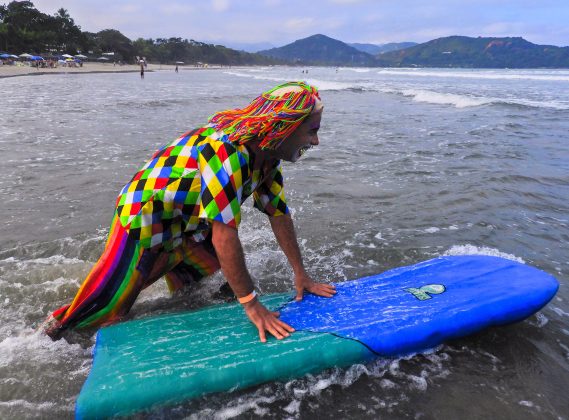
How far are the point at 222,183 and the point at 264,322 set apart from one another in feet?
3.05

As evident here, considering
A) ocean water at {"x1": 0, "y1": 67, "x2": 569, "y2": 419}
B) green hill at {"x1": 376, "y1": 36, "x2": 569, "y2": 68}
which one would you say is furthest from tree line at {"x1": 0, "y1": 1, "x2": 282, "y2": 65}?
green hill at {"x1": 376, "y1": 36, "x2": 569, "y2": 68}

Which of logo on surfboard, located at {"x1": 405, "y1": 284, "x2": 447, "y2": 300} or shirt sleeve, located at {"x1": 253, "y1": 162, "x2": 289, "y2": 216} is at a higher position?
shirt sleeve, located at {"x1": 253, "y1": 162, "x2": 289, "y2": 216}

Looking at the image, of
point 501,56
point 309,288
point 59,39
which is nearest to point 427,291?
point 309,288

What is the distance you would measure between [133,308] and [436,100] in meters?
20.8

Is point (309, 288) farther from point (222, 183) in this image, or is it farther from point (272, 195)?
point (222, 183)

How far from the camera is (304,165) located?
27.3 feet

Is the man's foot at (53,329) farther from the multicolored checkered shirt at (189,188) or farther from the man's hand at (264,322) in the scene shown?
the man's hand at (264,322)

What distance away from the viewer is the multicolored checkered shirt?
7.55 feet

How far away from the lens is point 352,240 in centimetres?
482

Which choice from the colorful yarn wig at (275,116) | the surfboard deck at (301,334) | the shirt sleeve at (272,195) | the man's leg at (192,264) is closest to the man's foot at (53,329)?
the surfboard deck at (301,334)

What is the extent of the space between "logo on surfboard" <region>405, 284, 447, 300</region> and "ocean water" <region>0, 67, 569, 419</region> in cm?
37

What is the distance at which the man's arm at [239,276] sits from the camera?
2357mm

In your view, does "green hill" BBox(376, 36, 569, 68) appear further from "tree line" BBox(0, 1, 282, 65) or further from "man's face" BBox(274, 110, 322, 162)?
"man's face" BBox(274, 110, 322, 162)

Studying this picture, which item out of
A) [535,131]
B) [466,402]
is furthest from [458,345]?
[535,131]
